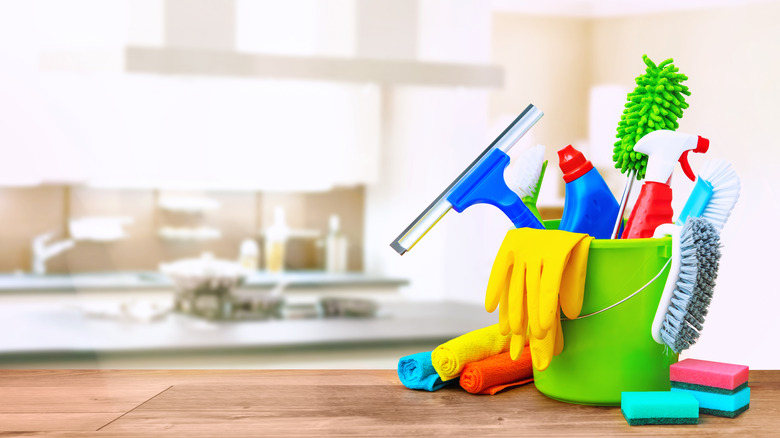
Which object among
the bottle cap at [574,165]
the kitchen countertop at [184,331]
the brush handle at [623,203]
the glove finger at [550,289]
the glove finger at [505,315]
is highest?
the bottle cap at [574,165]

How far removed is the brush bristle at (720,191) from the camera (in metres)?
0.59

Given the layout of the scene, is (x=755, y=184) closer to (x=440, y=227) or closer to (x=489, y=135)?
(x=489, y=135)

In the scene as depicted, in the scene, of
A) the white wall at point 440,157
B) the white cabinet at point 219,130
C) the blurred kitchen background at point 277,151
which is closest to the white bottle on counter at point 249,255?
the blurred kitchen background at point 277,151

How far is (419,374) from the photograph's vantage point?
2.10 ft

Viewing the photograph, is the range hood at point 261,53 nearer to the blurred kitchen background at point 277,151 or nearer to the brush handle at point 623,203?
the blurred kitchen background at point 277,151

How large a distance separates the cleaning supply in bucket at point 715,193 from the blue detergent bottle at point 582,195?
8 cm

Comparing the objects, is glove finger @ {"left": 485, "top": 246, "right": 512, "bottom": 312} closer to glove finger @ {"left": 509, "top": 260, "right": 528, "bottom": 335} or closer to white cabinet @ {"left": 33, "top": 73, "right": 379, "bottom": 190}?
glove finger @ {"left": 509, "top": 260, "right": 528, "bottom": 335}

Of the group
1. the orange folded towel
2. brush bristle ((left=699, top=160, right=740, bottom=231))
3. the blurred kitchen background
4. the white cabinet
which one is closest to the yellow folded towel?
the orange folded towel

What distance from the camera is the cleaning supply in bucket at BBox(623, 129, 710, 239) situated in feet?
1.90

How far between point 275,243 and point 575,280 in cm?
152

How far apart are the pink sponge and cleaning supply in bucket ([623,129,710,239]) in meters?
0.12

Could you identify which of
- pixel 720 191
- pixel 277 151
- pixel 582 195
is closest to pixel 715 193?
pixel 720 191

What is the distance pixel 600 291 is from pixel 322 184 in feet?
4.82

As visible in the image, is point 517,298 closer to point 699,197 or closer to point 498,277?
point 498,277
